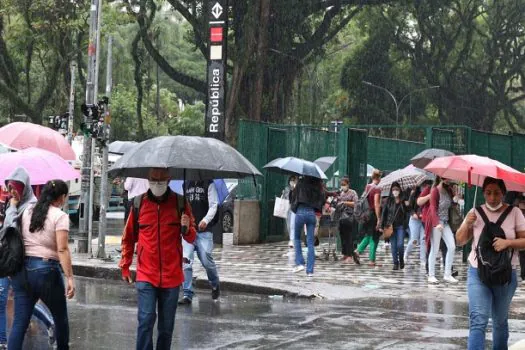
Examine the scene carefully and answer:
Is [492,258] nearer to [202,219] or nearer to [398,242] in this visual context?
[202,219]

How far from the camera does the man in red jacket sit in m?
7.71

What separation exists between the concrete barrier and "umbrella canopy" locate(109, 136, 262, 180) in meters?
13.7

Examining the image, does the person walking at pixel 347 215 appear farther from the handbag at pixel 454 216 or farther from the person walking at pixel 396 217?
→ the handbag at pixel 454 216

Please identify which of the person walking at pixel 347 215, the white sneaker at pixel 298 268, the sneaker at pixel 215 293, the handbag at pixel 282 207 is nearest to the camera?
the sneaker at pixel 215 293

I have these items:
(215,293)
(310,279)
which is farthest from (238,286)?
(310,279)

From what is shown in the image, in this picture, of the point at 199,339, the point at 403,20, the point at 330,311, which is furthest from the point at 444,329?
the point at 403,20

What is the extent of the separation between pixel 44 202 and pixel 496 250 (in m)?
3.42

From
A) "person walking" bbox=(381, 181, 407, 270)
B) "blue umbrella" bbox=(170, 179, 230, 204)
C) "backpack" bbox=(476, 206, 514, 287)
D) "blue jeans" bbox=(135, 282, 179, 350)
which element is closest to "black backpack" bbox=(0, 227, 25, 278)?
"blue jeans" bbox=(135, 282, 179, 350)

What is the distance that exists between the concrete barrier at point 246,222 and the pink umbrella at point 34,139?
33.4ft

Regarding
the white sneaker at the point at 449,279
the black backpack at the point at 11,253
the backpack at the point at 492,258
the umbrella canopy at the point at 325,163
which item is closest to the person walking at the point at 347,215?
the umbrella canopy at the point at 325,163

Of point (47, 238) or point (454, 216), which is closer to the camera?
point (47, 238)

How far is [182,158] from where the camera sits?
26.2ft

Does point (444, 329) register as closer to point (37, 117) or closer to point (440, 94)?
point (37, 117)

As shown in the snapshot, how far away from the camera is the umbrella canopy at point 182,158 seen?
7.93 meters
